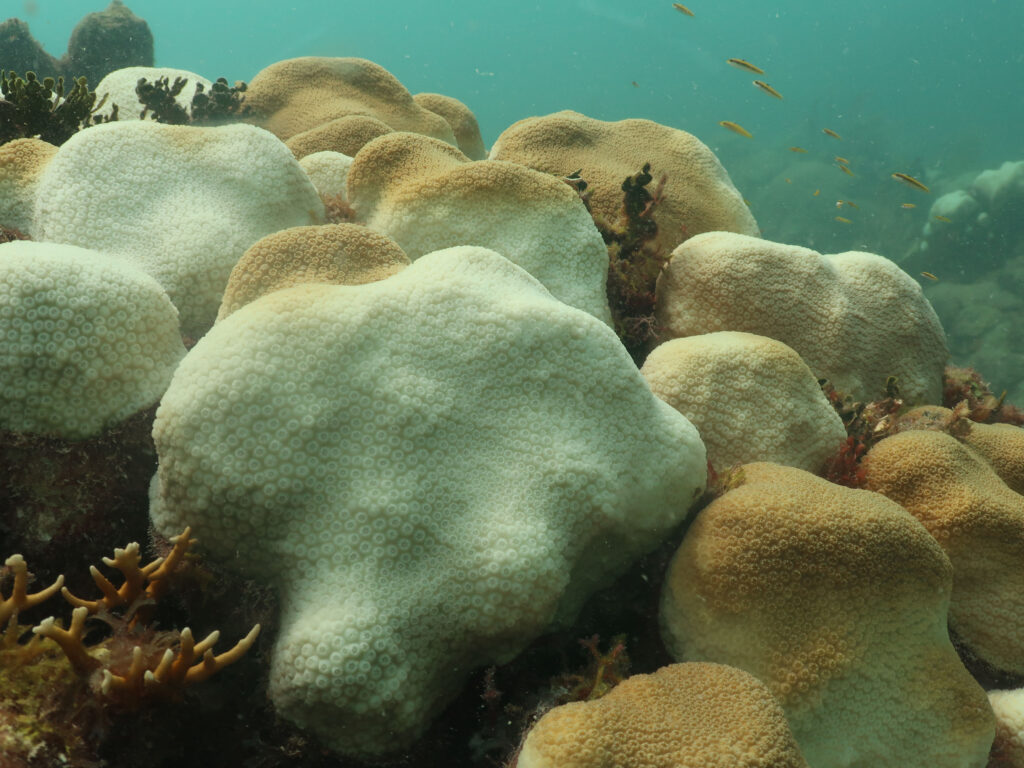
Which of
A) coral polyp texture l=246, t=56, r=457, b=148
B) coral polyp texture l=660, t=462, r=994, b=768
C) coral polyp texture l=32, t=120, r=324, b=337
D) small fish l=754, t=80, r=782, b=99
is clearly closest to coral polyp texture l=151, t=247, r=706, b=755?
coral polyp texture l=660, t=462, r=994, b=768

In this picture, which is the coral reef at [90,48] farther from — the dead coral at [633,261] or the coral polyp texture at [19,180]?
the dead coral at [633,261]

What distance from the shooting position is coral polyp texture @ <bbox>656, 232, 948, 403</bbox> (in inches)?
159

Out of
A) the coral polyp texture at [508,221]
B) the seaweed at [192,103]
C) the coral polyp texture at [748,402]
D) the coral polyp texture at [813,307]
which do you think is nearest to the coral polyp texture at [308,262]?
the coral polyp texture at [508,221]

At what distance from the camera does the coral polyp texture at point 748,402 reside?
131 inches

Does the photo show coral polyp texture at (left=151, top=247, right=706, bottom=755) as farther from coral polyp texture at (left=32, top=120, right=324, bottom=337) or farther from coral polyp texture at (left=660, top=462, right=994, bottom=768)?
coral polyp texture at (left=32, top=120, right=324, bottom=337)

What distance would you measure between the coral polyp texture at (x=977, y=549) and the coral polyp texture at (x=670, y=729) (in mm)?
1721

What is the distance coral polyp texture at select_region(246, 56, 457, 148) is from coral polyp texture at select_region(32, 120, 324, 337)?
2.45 metres

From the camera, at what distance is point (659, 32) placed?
4299 inches

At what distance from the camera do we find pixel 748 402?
334 centimetres

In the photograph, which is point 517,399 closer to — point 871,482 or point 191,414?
point 191,414

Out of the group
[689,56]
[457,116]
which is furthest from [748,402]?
[689,56]

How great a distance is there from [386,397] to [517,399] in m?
0.55

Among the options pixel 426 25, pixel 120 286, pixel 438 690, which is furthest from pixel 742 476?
pixel 426 25

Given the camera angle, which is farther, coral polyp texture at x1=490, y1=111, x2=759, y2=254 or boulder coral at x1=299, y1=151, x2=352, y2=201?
coral polyp texture at x1=490, y1=111, x2=759, y2=254
